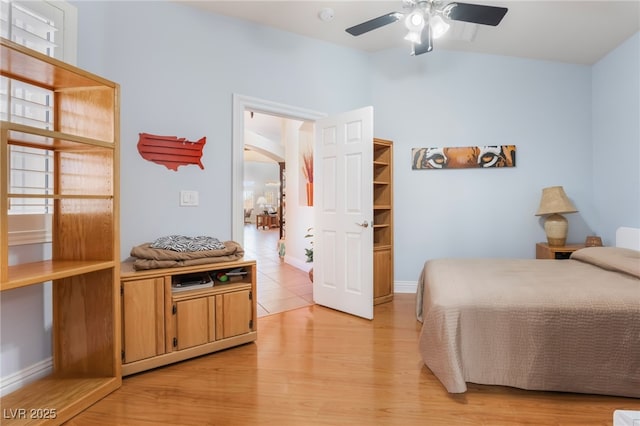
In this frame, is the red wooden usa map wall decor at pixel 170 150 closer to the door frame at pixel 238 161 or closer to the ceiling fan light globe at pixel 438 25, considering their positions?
the door frame at pixel 238 161

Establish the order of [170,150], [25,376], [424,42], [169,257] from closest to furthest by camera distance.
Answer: [25,376] < [169,257] < [424,42] < [170,150]

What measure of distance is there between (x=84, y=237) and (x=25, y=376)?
0.85 metres

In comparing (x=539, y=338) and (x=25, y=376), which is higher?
(x=539, y=338)

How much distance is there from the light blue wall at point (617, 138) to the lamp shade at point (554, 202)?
40 cm

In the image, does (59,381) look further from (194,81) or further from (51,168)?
(194,81)

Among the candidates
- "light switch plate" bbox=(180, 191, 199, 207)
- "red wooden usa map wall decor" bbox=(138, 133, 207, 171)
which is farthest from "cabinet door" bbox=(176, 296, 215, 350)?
"red wooden usa map wall decor" bbox=(138, 133, 207, 171)

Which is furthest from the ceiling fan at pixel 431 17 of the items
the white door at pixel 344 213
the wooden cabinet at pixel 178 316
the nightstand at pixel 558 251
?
the nightstand at pixel 558 251

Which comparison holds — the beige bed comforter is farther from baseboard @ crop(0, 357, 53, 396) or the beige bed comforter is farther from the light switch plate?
baseboard @ crop(0, 357, 53, 396)

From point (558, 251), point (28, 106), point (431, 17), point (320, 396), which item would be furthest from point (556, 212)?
point (28, 106)

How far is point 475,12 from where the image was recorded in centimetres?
210

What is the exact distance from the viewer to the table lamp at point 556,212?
3.26 metres

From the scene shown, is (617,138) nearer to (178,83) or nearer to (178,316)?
(178,83)

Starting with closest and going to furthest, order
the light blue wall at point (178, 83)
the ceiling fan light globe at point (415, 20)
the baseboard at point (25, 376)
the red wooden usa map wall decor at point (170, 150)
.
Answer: the baseboard at point (25, 376)
the ceiling fan light globe at point (415, 20)
the light blue wall at point (178, 83)
the red wooden usa map wall decor at point (170, 150)

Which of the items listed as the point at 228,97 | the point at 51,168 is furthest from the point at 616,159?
the point at 51,168
